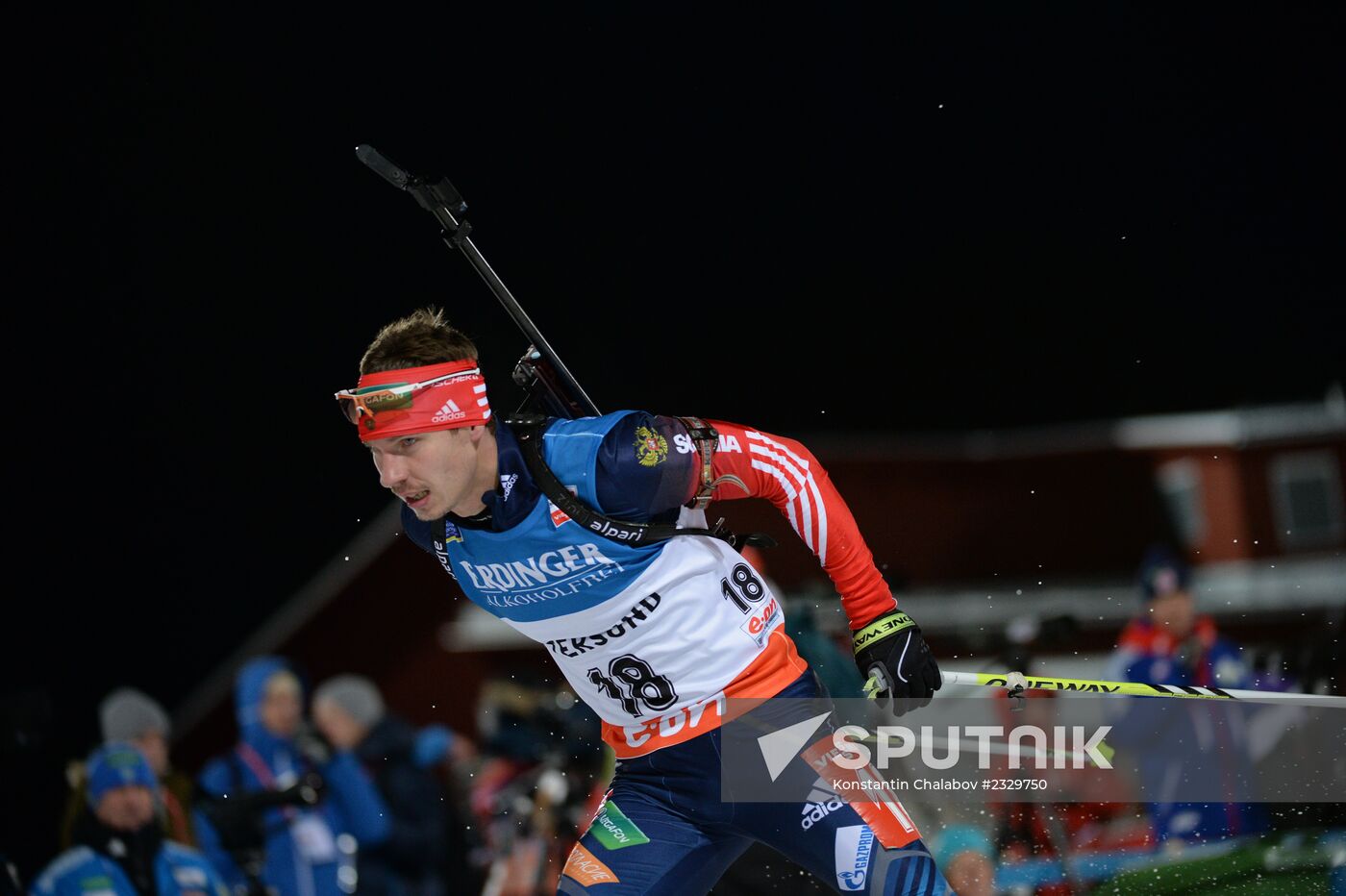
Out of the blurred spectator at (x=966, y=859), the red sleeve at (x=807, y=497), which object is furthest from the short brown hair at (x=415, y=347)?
the blurred spectator at (x=966, y=859)

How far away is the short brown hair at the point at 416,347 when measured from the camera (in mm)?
2684

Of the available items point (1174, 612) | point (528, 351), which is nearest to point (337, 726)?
point (528, 351)

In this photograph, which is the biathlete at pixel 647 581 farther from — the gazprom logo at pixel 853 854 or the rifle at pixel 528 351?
the rifle at pixel 528 351

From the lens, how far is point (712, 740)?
2729 mm

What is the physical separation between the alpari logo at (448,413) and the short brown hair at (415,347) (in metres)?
A: 0.10

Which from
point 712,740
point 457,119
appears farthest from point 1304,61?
point 712,740

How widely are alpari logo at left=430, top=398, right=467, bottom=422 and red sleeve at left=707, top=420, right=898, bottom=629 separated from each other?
53 cm

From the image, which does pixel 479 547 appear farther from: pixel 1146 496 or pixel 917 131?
pixel 1146 496

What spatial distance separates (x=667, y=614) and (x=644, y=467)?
0.34m

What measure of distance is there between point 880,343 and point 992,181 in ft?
3.41

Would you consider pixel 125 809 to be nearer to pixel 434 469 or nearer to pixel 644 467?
pixel 434 469

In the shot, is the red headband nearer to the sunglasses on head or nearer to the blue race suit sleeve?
the sunglasses on head

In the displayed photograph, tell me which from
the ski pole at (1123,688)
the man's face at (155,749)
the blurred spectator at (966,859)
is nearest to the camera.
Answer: the ski pole at (1123,688)

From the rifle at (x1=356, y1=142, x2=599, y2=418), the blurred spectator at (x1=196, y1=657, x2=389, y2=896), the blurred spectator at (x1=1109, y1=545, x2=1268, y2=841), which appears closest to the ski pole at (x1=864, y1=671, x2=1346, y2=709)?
the rifle at (x1=356, y1=142, x2=599, y2=418)
